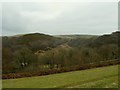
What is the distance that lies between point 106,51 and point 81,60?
1094 centimetres

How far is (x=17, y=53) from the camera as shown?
71.8 m

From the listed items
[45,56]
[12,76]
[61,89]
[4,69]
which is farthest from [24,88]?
[45,56]

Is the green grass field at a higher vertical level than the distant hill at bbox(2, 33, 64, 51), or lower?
lower

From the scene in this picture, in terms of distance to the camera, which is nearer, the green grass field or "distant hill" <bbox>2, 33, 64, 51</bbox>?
the green grass field

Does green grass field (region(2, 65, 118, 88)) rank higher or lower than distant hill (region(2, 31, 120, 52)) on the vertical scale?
lower

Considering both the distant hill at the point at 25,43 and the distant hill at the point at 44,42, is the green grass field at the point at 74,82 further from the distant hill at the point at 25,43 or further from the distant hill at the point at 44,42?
the distant hill at the point at 25,43

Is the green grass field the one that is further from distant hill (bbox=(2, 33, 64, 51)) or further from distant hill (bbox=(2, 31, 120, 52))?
distant hill (bbox=(2, 33, 64, 51))

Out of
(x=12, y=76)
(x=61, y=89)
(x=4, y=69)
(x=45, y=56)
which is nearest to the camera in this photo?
(x=61, y=89)

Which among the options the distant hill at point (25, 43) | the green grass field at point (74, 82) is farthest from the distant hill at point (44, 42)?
the green grass field at point (74, 82)

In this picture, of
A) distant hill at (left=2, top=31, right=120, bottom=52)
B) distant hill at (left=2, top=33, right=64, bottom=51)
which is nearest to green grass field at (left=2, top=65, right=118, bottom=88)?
distant hill at (left=2, top=31, right=120, bottom=52)

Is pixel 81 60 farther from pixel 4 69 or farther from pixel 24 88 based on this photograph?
pixel 24 88

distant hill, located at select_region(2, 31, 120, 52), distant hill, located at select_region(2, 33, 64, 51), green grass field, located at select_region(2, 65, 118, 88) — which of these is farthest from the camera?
distant hill, located at select_region(2, 33, 64, 51)

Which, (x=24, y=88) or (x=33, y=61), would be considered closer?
(x=24, y=88)

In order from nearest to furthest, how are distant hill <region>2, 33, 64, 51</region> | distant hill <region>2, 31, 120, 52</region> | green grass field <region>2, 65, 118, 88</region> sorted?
green grass field <region>2, 65, 118, 88</region> → distant hill <region>2, 31, 120, 52</region> → distant hill <region>2, 33, 64, 51</region>
